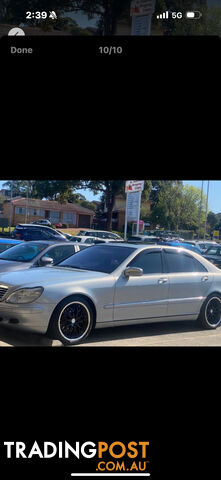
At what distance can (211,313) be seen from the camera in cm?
711

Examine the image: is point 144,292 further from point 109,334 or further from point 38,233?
point 38,233

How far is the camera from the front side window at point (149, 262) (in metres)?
6.62

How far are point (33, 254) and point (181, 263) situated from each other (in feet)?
9.68

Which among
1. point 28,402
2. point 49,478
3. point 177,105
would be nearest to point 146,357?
point 28,402

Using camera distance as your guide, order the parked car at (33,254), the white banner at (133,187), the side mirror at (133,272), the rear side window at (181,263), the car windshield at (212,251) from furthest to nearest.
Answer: the car windshield at (212,251)
the white banner at (133,187)
the parked car at (33,254)
the rear side window at (181,263)
the side mirror at (133,272)

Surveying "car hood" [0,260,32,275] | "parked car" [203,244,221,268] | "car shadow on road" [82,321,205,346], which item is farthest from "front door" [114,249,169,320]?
"parked car" [203,244,221,268]

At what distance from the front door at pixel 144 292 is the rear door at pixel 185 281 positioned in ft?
0.40

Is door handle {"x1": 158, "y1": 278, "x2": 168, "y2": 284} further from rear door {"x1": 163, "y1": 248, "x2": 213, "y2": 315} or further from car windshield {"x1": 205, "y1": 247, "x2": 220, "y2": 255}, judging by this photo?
car windshield {"x1": 205, "y1": 247, "x2": 220, "y2": 255}

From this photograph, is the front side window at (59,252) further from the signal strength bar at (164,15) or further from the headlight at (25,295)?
the signal strength bar at (164,15)

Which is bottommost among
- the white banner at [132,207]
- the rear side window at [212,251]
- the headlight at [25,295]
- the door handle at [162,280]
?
the headlight at [25,295]

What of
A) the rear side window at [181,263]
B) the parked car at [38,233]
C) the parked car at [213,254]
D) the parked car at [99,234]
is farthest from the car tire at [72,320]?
the parked car at [38,233]

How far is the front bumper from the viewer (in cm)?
543

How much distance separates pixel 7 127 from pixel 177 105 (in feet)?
2.97

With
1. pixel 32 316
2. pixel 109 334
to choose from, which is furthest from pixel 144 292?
pixel 32 316
